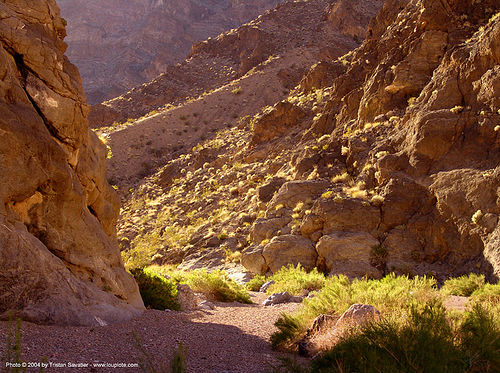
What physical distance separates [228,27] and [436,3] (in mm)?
83929

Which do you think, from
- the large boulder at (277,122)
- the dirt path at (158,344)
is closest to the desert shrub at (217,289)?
the dirt path at (158,344)

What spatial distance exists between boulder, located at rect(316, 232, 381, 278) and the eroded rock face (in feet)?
27.3

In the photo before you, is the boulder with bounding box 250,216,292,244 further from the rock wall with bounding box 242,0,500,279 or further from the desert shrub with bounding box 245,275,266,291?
the desert shrub with bounding box 245,275,266,291

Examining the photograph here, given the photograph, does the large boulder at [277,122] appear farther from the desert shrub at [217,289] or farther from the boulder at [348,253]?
the desert shrub at [217,289]

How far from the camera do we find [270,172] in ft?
86.6

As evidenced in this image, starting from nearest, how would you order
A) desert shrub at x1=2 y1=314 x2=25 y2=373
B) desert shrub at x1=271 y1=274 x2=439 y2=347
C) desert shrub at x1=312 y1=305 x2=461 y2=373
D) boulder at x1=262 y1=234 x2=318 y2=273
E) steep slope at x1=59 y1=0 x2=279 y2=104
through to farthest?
desert shrub at x1=2 y1=314 x2=25 y2=373
desert shrub at x1=312 y1=305 x2=461 y2=373
desert shrub at x1=271 y1=274 x2=439 y2=347
boulder at x1=262 y1=234 x2=318 y2=273
steep slope at x1=59 y1=0 x2=279 y2=104

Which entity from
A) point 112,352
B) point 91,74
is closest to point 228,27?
point 91,74

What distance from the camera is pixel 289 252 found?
16328 mm

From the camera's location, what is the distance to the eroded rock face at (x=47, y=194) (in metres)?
5.74

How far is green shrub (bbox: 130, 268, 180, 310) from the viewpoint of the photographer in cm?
946

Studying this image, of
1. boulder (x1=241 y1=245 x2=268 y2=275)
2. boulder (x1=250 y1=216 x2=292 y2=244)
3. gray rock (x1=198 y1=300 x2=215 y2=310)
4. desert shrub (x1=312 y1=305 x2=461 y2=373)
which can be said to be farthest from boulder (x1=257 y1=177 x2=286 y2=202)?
desert shrub (x1=312 y1=305 x2=461 y2=373)

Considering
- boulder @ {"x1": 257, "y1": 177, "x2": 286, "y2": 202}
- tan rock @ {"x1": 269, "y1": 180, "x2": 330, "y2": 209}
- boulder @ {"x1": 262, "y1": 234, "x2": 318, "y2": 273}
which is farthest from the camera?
boulder @ {"x1": 257, "y1": 177, "x2": 286, "y2": 202}

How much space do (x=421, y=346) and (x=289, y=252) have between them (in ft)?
39.8

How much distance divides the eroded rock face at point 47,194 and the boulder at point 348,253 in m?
8.32
